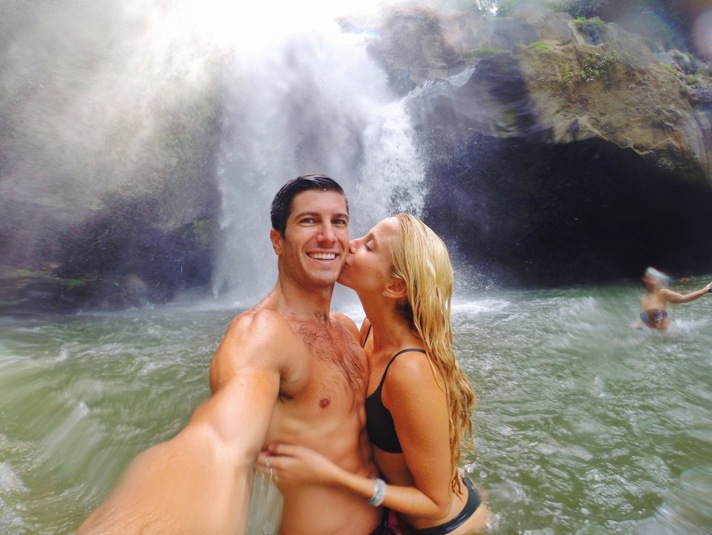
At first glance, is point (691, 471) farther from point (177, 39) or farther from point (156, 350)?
point (177, 39)

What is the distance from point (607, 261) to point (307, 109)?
12934 mm

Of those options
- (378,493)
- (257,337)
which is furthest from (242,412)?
(378,493)

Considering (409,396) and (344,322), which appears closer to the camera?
(409,396)

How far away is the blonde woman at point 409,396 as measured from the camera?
1.68m

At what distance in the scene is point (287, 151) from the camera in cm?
1439

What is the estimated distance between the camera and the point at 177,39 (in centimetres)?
1251

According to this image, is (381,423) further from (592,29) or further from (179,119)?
(592,29)

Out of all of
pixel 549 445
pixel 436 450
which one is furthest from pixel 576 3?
pixel 436 450

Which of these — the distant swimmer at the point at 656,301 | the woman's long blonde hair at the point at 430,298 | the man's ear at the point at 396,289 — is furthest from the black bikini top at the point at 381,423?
the distant swimmer at the point at 656,301

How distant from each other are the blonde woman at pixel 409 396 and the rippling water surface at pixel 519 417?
2.90 ft

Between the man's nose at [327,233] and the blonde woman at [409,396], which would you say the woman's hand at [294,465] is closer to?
the blonde woman at [409,396]

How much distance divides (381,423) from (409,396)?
27 centimetres

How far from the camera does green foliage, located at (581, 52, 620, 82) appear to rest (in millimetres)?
13422

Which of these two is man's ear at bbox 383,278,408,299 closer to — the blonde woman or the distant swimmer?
the blonde woman
